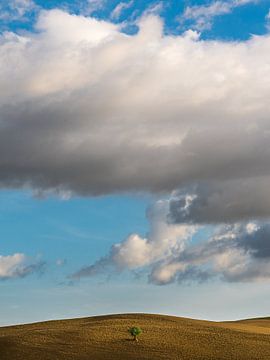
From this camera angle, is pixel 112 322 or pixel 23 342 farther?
pixel 112 322

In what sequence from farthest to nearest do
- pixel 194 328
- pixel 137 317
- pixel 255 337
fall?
pixel 137 317 < pixel 194 328 < pixel 255 337

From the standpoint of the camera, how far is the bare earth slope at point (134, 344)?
95.2 metres

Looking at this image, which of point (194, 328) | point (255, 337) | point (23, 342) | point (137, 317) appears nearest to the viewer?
point (23, 342)

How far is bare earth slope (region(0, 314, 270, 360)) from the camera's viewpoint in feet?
312

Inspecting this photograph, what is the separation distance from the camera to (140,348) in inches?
3880

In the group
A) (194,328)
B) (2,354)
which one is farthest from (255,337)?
(2,354)

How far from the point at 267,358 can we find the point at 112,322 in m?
39.3

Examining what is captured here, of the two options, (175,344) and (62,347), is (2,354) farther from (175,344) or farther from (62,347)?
(175,344)

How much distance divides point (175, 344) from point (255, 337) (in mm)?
18534

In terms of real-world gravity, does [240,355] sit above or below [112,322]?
below

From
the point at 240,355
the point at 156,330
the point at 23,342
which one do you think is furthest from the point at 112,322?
the point at 240,355

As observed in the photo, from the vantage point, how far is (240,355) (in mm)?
96688

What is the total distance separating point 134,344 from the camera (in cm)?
10081

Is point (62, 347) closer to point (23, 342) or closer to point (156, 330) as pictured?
point (23, 342)
